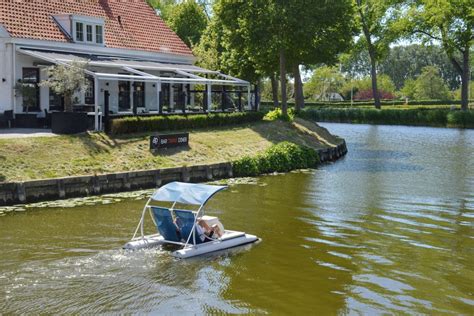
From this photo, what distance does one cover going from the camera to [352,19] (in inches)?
1719

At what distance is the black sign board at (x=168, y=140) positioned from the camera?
2748 cm

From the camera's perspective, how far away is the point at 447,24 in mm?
64500

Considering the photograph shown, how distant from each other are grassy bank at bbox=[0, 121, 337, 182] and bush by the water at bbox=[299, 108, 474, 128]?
2601 centimetres

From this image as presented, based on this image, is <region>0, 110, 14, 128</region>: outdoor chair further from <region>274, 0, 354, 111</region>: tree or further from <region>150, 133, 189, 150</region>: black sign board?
<region>274, 0, 354, 111</region>: tree

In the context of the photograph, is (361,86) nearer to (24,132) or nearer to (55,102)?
(55,102)

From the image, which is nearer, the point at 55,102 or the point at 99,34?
the point at 55,102

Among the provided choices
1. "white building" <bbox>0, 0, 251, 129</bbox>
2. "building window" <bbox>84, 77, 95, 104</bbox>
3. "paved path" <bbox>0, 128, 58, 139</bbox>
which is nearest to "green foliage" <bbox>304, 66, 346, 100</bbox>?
"white building" <bbox>0, 0, 251, 129</bbox>

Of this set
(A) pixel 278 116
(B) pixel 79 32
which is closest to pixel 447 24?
(A) pixel 278 116

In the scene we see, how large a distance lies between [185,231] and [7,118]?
17.8m

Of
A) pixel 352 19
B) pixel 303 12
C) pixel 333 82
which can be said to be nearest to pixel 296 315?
pixel 303 12

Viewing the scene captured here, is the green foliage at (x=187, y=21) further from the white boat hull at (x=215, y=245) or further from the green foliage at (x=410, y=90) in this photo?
the green foliage at (x=410, y=90)

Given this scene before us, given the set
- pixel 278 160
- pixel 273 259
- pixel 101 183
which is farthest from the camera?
pixel 278 160

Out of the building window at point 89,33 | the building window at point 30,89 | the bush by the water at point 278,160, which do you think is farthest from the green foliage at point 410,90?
the building window at point 30,89

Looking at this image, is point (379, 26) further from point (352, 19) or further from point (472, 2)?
point (352, 19)
